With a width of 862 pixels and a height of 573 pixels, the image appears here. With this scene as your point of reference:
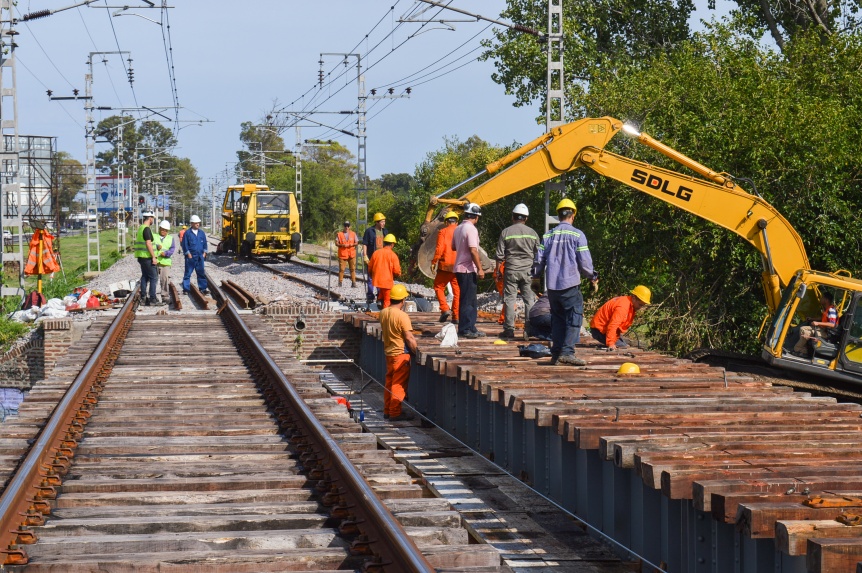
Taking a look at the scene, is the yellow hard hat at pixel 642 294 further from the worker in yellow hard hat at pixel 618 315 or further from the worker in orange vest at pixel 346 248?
the worker in orange vest at pixel 346 248

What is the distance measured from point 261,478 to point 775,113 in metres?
19.2

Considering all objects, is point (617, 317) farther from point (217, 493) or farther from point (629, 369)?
point (217, 493)

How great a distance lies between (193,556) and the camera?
5797 millimetres

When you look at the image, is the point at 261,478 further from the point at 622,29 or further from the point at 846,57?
the point at 622,29

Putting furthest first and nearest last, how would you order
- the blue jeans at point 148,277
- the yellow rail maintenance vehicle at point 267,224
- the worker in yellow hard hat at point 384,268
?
1. the yellow rail maintenance vehicle at point 267,224
2. the blue jeans at point 148,277
3. the worker in yellow hard hat at point 384,268

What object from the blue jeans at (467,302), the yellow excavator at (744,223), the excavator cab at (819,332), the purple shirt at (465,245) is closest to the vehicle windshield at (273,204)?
the yellow excavator at (744,223)

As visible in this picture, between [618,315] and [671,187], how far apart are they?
3.66 meters

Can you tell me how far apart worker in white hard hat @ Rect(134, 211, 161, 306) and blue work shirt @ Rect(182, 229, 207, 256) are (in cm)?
118

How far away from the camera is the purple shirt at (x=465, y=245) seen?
1448 cm

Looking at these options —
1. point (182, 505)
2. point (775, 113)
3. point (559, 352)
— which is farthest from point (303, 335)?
point (182, 505)

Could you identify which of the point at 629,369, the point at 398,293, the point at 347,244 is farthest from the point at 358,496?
the point at 347,244

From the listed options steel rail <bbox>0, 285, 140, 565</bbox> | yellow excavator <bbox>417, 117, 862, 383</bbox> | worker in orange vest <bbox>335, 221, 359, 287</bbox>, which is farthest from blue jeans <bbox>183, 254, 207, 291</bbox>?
steel rail <bbox>0, 285, 140, 565</bbox>

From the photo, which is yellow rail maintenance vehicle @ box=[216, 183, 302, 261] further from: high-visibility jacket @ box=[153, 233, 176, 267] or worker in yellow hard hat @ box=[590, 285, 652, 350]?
worker in yellow hard hat @ box=[590, 285, 652, 350]

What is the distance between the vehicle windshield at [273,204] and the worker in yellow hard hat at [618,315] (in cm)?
3142
